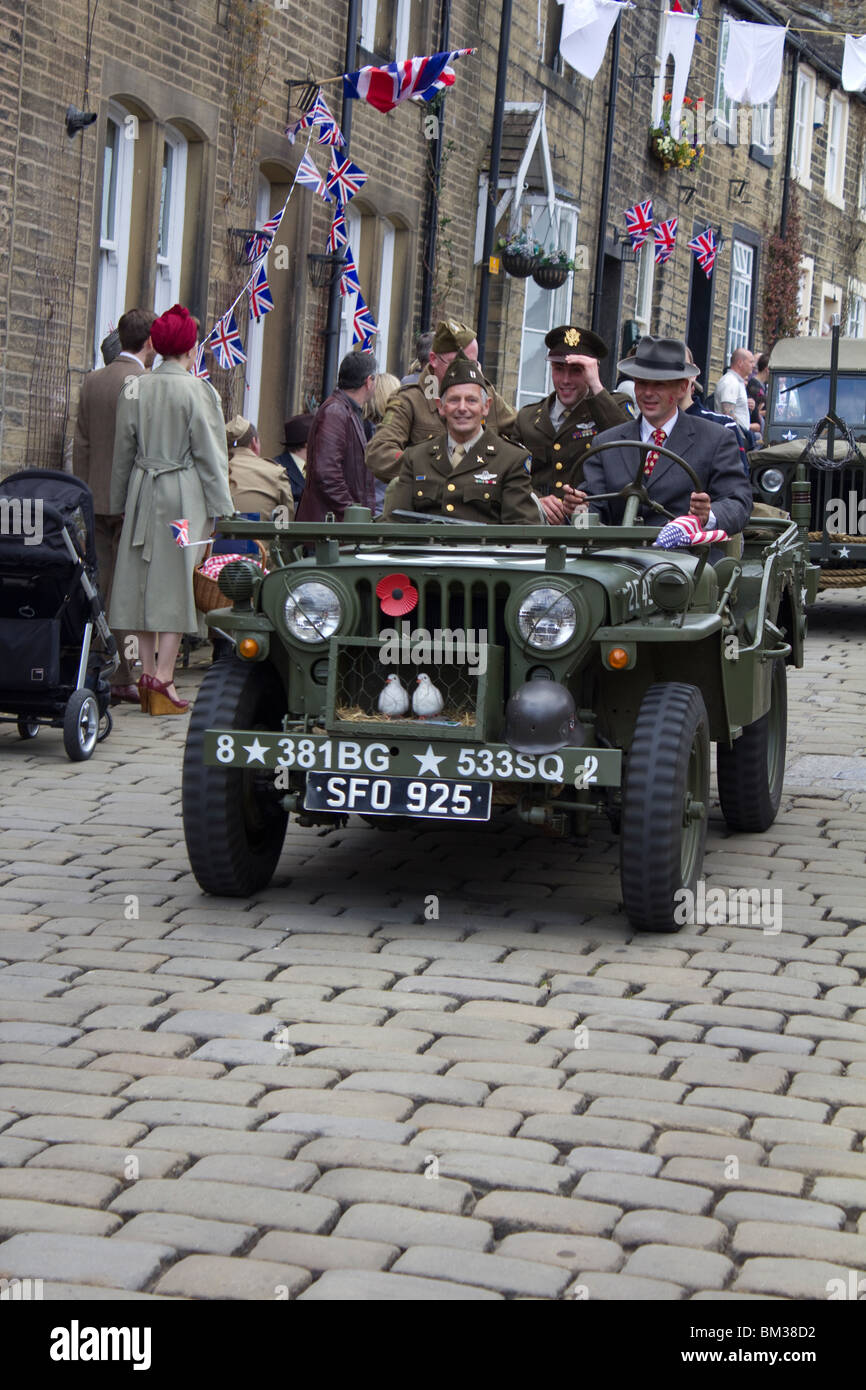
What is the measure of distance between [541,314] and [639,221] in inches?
109

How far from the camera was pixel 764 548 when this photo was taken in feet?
26.8

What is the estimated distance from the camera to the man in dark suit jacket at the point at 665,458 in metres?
7.78

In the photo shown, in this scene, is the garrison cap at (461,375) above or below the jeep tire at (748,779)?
above

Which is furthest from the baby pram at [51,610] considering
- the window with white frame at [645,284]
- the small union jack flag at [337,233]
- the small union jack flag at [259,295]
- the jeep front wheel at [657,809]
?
the window with white frame at [645,284]

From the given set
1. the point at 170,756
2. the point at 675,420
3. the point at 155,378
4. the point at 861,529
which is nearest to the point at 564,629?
the point at 675,420

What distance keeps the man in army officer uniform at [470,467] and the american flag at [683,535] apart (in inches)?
38.3

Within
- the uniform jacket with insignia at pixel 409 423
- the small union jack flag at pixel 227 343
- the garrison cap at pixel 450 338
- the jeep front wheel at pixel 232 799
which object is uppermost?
the small union jack flag at pixel 227 343

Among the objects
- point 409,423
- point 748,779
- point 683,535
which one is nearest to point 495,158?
point 409,423

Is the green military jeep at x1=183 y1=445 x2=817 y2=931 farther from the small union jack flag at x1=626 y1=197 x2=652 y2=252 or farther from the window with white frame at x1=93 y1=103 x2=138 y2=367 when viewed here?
the small union jack flag at x1=626 y1=197 x2=652 y2=252

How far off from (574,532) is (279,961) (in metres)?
1.68

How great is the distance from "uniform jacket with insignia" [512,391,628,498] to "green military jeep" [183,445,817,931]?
1.82 metres

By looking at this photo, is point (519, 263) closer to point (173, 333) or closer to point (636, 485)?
point (173, 333)

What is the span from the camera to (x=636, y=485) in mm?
7520

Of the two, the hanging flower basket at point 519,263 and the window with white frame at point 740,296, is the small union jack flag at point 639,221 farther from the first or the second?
the window with white frame at point 740,296
